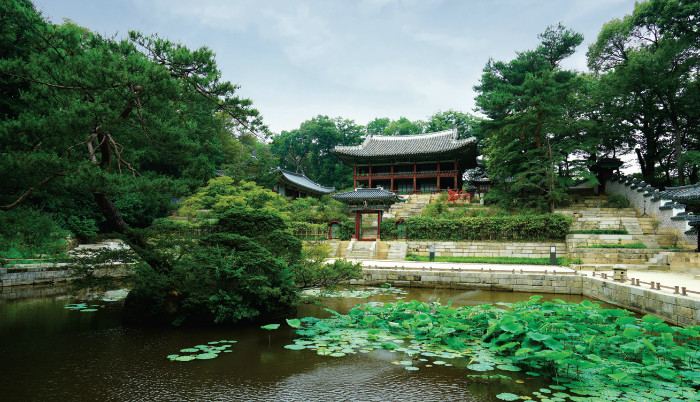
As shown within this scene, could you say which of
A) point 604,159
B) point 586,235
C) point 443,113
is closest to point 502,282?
point 586,235

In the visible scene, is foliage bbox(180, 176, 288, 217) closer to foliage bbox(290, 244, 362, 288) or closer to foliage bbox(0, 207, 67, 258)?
foliage bbox(290, 244, 362, 288)

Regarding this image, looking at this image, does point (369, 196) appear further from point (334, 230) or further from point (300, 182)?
point (300, 182)

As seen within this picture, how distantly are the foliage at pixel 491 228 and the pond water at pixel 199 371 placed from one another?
14.1 meters

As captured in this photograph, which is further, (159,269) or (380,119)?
(380,119)

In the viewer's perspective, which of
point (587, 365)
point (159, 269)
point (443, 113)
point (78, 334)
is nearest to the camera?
point (587, 365)

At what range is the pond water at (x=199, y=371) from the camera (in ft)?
13.3

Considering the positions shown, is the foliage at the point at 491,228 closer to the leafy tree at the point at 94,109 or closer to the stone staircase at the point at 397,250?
the stone staircase at the point at 397,250

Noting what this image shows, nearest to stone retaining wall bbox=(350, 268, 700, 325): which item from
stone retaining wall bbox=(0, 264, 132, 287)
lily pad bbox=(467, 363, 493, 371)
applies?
lily pad bbox=(467, 363, 493, 371)

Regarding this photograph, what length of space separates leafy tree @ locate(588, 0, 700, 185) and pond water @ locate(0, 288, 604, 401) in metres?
25.0

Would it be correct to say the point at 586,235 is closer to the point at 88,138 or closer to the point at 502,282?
the point at 502,282

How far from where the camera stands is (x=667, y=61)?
21672 mm

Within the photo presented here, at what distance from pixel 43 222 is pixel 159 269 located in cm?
205

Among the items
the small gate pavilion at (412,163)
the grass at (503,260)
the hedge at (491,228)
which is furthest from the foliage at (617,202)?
the small gate pavilion at (412,163)

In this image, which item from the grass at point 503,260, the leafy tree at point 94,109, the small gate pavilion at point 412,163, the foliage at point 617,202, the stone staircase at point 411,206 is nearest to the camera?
the leafy tree at point 94,109
